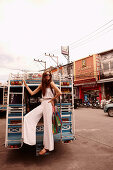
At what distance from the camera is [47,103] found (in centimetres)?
343

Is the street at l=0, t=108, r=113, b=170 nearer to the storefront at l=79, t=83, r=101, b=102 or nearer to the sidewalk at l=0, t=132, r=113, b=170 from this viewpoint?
the sidewalk at l=0, t=132, r=113, b=170

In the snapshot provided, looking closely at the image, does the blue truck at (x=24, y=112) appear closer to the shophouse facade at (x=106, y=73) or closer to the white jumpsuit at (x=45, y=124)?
the white jumpsuit at (x=45, y=124)

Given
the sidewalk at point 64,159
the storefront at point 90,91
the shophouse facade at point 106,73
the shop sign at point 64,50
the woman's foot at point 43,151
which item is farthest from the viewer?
the shop sign at point 64,50

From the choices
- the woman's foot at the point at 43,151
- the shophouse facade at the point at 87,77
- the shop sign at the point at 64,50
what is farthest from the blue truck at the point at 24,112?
the shop sign at the point at 64,50

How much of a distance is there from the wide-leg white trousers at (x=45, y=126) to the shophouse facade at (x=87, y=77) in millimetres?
20378

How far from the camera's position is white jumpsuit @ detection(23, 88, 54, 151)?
3.25m

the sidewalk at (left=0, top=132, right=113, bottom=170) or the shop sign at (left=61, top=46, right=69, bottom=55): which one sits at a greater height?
the shop sign at (left=61, top=46, right=69, bottom=55)

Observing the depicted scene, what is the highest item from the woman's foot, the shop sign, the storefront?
the shop sign

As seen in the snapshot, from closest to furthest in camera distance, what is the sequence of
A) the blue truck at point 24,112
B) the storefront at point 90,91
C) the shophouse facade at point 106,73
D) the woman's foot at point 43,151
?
1. the woman's foot at point 43,151
2. the blue truck at point 24,112
3. the shophouse facade at point 106,73
4. the storefront at point 90,91

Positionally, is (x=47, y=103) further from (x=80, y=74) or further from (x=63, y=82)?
(x=80, y=74)

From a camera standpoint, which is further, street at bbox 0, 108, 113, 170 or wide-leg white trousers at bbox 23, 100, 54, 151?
wide-leg white trousers at bbox 23, 100, 54, 151

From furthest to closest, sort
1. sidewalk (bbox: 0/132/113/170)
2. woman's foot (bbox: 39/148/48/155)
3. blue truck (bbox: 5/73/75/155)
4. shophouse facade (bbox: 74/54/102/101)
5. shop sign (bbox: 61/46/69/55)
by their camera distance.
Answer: shop sign (bbox: 61/46/69/55) → shophouse facade (bbox: 74/54/102/101) → blue truck (bbox: 5/73/75/155) → woman's foot (bbox: 39/148/48/155) → sidewalk (bbox: 0/132/113/170)

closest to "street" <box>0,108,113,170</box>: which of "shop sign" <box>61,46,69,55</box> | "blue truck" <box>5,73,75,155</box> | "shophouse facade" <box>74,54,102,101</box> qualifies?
"blue truck" <box>5,73,75,155</box>

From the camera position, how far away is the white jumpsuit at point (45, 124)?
3254 millimetres
